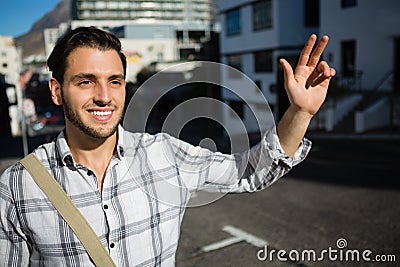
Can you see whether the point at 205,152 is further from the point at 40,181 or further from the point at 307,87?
the point at 40,181

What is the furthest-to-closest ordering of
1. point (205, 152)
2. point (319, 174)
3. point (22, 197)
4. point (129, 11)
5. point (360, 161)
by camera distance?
point (360, 161), point (319, 174), point (129, 11), point (205, 152), point (22, 197)

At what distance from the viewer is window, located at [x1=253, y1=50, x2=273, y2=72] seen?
75.3ft

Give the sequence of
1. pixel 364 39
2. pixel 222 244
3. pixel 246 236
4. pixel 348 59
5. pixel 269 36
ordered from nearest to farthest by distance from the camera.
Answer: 1. pixel 222 244
2. pixel 246 236
3. pixel 364 39
4. pixel 348 59
5. pixel 269 36

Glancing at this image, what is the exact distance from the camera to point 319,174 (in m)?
10.4

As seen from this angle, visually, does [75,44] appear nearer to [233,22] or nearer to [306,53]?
[306,53]

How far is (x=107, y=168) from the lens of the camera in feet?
6.22

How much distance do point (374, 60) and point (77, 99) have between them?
62.1 feet

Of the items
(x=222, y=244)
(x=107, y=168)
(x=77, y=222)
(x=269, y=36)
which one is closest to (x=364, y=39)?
(x=269, y=36)

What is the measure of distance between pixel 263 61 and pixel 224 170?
73.5 feet

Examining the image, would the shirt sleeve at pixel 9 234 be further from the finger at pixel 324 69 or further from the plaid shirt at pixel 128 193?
the finger at pixel 324 69

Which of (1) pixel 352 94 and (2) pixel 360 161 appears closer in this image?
(2) pixel 360 161

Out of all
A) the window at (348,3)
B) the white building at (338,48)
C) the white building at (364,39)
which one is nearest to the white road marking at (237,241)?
the white building at (338,48)

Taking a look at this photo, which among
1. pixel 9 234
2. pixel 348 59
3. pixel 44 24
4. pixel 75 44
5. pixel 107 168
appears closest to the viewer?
pixel 9 234

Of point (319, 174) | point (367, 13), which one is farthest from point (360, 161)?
point (367, 13)
